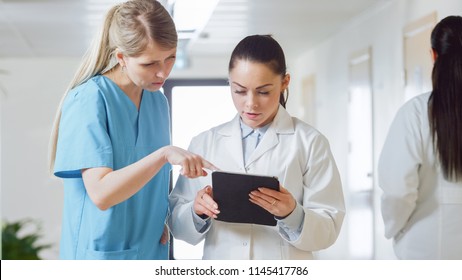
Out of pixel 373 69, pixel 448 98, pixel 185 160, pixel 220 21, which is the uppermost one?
pixel 220 21

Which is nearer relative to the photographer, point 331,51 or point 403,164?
point 403,164

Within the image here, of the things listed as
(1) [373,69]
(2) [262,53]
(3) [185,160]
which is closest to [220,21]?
(1) [373,69]

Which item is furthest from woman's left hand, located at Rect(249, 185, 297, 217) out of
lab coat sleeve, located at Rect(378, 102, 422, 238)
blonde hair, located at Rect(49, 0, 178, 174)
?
lab coat sleeve, located at Rect(378, 102, 422, 238)

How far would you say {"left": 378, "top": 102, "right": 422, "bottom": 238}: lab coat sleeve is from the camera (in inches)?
77.7

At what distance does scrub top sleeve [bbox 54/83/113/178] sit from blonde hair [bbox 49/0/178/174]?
6 centimetres

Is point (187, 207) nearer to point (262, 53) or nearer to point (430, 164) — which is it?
point (262, 53)

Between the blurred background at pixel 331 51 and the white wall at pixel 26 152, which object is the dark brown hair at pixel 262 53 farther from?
the white wall at pixel 26 152

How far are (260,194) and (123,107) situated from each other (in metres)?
0.39

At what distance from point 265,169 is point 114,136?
362mm

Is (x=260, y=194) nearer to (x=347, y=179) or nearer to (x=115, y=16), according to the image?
(x=115, y=16)

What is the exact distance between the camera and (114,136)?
5.38 feet

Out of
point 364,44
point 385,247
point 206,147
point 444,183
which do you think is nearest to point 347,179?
point 385,247

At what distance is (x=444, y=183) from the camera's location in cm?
203

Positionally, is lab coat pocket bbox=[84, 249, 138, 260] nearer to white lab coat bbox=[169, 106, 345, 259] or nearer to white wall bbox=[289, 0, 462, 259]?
white lab coat bbox=[169, 106, 345, 259]
